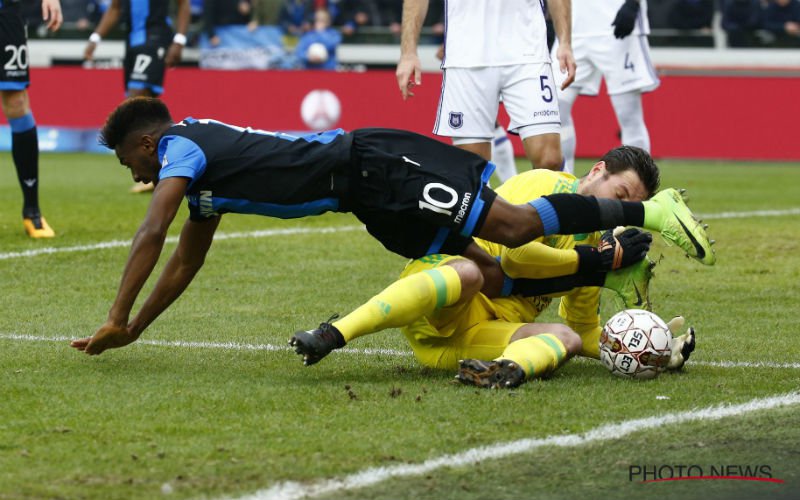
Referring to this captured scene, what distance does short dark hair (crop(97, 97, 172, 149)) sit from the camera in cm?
495

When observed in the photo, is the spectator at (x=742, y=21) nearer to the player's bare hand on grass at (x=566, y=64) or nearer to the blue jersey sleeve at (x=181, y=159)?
the player's bare hand on grass at (x=566, y=64)

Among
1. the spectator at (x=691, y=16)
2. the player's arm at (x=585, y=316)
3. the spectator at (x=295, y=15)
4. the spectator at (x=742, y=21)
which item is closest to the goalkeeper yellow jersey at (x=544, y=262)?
the player's arm at (x=585, y=316)

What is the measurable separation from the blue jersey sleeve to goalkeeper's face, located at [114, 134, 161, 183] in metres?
0.11

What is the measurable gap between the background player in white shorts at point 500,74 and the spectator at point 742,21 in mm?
→ 15093

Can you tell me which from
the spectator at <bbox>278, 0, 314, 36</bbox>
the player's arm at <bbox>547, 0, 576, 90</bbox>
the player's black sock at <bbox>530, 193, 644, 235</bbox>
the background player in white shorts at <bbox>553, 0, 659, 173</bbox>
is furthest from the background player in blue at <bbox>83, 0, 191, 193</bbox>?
the spectator at <bbox>278, 0, 314, 36</bbox>

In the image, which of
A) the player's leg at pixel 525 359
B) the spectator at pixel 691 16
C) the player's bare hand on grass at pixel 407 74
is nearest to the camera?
the player's leg at pixel 525 359

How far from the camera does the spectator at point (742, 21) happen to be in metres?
21.7

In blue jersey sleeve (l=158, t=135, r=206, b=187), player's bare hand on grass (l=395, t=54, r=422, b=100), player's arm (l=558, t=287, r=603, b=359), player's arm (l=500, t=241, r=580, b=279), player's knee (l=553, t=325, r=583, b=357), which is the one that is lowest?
player's arm (l=558, t=287, r=603, b=359)

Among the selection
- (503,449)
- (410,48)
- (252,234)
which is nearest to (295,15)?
(252,234)

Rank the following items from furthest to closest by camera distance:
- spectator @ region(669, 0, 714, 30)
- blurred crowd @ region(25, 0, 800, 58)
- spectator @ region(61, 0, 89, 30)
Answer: spectator @ region(61, 0, 89, 30)
spectator @ region(669, 0, 714, 30)
blurred crowd @ region(25, 0, 800, 58)

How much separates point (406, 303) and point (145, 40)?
8140 mm

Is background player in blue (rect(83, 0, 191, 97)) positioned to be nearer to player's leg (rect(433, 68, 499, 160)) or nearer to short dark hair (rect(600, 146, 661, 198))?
player's leg (rect(433, 68, 499, 160))

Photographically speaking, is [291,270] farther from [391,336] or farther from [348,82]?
[348,82]

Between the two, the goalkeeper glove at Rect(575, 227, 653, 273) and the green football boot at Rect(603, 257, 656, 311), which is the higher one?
the goalkeeper glove at Rect(575, 227, 653, 273)
